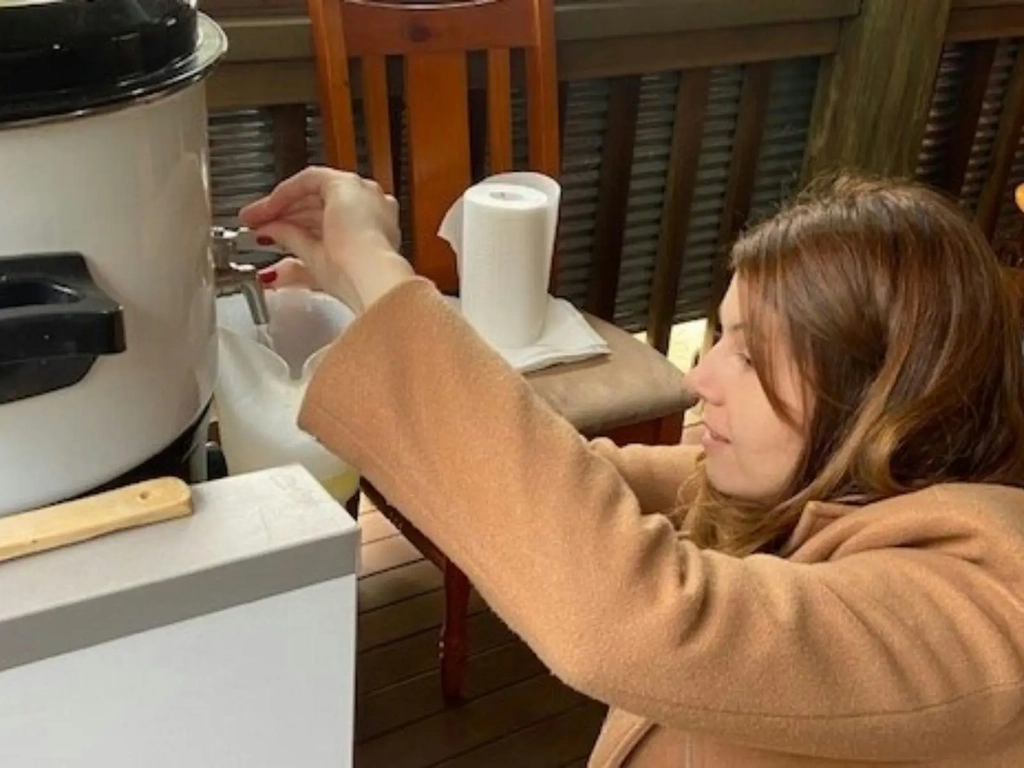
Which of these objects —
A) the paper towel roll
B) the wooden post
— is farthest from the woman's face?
the wooden post

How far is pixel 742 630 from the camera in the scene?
626mm

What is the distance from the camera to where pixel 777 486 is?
88cm

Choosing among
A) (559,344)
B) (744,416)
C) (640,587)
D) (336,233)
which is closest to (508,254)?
(559,344)

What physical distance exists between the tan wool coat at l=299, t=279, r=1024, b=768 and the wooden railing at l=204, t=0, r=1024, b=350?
114 cm

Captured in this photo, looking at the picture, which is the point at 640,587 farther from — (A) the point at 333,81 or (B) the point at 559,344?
(A) the point at 333,81

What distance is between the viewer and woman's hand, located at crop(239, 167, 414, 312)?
671mm

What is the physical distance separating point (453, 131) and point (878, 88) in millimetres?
783

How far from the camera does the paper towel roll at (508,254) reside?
139cm

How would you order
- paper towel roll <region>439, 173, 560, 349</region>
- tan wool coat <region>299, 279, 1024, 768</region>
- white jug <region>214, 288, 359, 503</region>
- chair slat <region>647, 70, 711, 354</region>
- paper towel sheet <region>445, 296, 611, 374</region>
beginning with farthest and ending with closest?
chair slat <region>647, 70, 711, 354</region>, paper towel sheet <region>445, 296, 611, 374</region>, paper towel roll <region>439, 173, 560, 349</region>, white jug <region>214, 288, 359, 503</region>, tan wool coat <region>299, 279, 1024, 768</region>

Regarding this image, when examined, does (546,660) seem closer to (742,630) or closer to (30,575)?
(742,630)

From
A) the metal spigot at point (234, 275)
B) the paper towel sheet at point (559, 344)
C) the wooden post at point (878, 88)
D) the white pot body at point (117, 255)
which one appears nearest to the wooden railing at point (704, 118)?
the wooden post at point (878, 88)

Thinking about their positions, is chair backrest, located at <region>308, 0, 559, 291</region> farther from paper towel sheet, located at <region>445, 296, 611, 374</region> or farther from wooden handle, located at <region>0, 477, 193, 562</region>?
wooden handle, located at <region>0, 477, 193, 562</region>

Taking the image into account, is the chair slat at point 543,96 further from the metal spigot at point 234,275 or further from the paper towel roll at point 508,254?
the metal spigot at point 234,275

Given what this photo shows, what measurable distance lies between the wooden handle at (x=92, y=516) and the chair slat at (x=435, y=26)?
3.58ft
